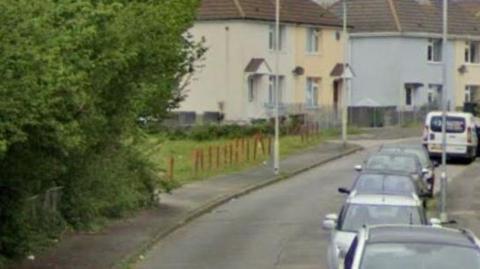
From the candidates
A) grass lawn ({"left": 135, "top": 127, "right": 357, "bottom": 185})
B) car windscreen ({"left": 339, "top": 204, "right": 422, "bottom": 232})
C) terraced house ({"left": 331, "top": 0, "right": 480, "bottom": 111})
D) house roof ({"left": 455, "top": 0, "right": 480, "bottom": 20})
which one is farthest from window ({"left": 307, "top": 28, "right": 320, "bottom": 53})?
car windscreen ({"left": 339, "top": 204, "right": 422, "bottom": 232})

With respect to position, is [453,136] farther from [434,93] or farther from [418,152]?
[434,93]

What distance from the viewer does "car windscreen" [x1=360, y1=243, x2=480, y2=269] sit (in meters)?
12.5

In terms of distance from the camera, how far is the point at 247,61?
7056cm

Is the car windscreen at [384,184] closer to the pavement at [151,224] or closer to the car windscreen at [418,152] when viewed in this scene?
the pavement at [151,224]

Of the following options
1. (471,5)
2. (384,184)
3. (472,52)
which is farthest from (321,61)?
(384,184)

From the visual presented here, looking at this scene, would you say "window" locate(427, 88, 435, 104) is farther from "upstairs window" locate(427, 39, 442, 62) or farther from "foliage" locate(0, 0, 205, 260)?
"foliage" locate(0, 0, 205, 260)

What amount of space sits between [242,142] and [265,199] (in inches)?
633

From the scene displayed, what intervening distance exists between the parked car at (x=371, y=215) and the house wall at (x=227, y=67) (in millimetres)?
48200

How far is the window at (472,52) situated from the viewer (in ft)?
282

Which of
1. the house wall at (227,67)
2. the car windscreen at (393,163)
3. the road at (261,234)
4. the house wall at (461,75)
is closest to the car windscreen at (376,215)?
the road at (261,234)

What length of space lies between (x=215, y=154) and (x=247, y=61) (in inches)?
778

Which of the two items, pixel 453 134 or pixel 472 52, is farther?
pixel 472 52

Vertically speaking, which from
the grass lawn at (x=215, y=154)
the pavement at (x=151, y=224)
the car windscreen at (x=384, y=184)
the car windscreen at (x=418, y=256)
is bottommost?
the pavement at (x=151, y=224)

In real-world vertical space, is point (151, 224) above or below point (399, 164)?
below
